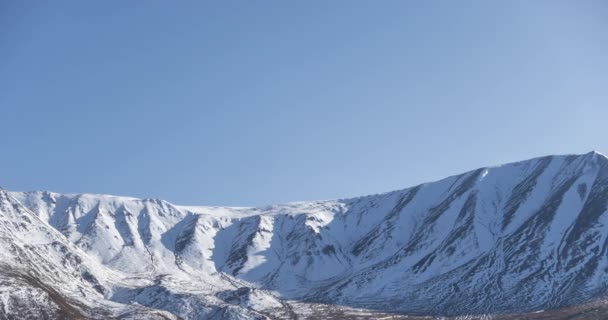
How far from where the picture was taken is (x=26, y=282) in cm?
19225

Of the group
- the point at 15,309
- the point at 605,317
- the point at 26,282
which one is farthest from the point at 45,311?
the point at 605,317

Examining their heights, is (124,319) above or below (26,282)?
below

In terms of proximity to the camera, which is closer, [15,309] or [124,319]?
[15,309]

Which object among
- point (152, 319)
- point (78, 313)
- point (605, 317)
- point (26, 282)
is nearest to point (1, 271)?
point (26, 282)

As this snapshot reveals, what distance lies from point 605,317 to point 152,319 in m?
124

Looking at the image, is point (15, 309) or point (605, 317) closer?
point (15, 309)

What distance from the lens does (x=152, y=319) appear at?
7835 inches

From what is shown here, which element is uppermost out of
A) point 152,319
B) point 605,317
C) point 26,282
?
point 26,282

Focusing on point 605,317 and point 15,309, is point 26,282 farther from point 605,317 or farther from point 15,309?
point 605,317

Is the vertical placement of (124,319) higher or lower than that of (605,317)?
higher

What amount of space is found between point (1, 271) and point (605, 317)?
164531mm

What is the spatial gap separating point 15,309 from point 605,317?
153 m

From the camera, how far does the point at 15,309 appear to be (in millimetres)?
170750

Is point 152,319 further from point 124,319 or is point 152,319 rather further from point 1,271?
point 1,271
